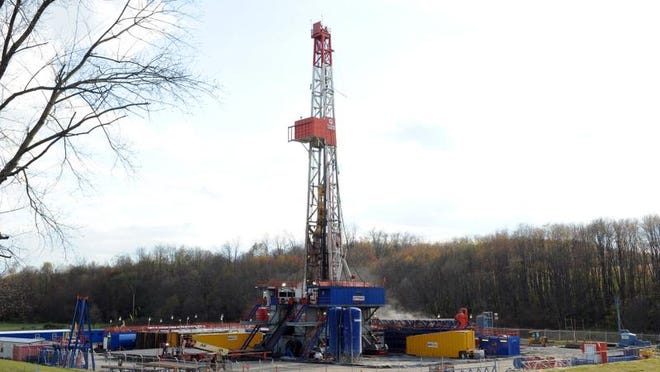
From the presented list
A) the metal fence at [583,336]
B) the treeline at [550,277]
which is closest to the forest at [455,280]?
the treeline at [550,277]

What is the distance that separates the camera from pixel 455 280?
71812 millimetres

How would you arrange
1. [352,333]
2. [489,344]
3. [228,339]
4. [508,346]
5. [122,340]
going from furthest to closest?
[122,340], [228,339], [489,344], [508,346], [352,333]

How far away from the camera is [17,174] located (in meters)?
9.80

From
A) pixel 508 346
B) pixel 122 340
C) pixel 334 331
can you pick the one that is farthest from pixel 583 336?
pixel 122 340

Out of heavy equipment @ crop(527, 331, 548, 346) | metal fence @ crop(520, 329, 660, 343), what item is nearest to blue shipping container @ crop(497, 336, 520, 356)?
heavy equipment @ crop(527, 331, 548, 346)

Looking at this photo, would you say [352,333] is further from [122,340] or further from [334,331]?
[122,340]

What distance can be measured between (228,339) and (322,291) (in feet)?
22.0

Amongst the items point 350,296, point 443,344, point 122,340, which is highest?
point 350,296

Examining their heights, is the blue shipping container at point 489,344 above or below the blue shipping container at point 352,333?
below

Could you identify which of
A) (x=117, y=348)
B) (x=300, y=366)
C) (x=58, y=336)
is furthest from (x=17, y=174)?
(x=58, y=336)

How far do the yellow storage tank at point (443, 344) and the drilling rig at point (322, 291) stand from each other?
2.30m

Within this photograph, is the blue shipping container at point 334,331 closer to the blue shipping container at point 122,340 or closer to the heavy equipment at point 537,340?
the blue shipping container at point 122,340

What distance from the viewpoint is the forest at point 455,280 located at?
6181 centimetres

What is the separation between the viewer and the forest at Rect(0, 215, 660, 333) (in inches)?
2434
